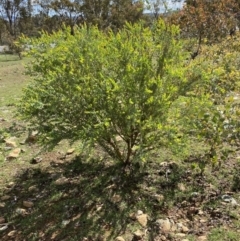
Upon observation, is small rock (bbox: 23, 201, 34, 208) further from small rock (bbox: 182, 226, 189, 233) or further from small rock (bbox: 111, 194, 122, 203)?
small rock (bbox: 182, 226, 189, 233)

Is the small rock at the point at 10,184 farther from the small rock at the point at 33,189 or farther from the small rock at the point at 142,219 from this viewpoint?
the small rock at the point at 142,219

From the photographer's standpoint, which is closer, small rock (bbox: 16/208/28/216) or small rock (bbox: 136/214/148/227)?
small rock (bbox: 136/214/148/227)

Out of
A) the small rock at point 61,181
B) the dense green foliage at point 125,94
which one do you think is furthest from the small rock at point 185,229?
the small rock at point 61,181

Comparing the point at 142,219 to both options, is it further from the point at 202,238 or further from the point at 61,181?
the point at 61,181

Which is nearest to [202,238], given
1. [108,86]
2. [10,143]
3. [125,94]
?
[125,94]

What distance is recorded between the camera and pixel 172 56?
2.93m

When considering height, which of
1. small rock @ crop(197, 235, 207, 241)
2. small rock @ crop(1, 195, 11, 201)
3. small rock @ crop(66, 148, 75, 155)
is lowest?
small rock @ crop(1, 195, 11, 201)

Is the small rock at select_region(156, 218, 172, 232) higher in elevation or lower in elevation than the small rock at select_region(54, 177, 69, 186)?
higher

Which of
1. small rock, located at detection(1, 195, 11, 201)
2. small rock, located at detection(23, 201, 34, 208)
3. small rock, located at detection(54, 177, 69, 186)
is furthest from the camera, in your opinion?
small rock, located at detection(54, 177, 69, 186)

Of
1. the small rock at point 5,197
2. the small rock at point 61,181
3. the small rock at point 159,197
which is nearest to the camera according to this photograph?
the small rock at point 159,197

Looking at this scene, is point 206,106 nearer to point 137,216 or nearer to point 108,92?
point 108,92

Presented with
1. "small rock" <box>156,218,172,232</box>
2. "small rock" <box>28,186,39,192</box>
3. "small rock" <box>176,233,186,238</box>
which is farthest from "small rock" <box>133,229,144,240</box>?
"small rock" <box>28,186,39,192</box>

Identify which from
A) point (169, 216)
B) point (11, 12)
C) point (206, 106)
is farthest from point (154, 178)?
point (11, 12)

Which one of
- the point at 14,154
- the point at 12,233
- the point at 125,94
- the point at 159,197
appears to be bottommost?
the point at 12,233
